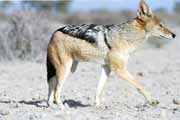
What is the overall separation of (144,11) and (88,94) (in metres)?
2.76

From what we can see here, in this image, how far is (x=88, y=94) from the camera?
14727 millimetres

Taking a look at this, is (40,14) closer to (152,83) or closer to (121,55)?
(152,83)

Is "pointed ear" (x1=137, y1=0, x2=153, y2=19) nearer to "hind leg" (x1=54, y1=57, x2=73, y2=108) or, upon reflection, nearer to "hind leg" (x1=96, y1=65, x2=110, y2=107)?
"hind leg" (x1=96, y1=65, x2=110, y2=107)

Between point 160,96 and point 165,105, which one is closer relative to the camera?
point 165,105

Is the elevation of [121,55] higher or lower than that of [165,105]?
higher

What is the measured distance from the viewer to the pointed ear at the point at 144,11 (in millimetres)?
12688

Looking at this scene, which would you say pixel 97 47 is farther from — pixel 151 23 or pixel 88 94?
pixel 88 94

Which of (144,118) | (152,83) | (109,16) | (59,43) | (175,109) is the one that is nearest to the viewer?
(144,118)

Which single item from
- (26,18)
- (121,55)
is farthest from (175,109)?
(26,18)

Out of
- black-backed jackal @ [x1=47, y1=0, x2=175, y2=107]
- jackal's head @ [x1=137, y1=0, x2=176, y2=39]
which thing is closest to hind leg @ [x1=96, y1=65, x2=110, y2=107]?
black-backed jackal @ [x1=47, y1=0, x2=175, y2=107]

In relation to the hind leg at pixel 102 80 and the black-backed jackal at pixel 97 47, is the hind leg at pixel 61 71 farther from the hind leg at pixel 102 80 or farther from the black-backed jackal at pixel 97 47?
the hind leg at pixel 102 80

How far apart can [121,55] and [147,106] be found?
1076mm

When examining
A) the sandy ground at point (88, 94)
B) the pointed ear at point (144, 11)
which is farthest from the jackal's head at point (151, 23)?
the sandy ground at point (88, 94)

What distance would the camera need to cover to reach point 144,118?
10750mm
